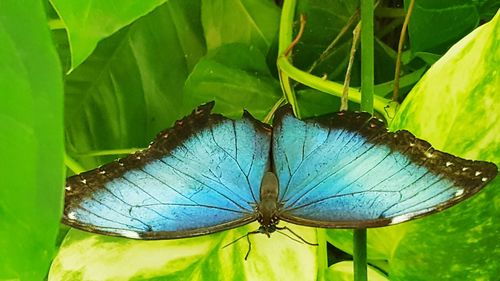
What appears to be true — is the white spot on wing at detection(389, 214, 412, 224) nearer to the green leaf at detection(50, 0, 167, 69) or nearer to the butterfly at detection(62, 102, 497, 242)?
the butterfly at detection(62, 102, 497, 242)

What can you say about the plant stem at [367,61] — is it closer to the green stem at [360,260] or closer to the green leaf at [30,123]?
the green stem at [360,260]

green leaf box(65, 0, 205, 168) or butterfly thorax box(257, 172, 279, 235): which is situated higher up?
green leaf box(65, 0, 205, 168)

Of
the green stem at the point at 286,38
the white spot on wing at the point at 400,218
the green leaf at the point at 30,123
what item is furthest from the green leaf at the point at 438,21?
the green leaf at the point at 30,123

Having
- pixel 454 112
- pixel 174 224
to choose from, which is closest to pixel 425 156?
pixel 454 112

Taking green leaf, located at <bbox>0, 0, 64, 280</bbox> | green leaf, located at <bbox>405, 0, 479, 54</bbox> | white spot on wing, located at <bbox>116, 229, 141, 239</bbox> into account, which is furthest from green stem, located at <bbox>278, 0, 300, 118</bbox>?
green leaf, located at <bbox>0, 0, 64, 280</bbox>

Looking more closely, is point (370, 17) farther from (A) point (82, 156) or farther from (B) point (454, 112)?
(A) point (82, 156)

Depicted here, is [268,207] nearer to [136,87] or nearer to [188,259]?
[188,259]
